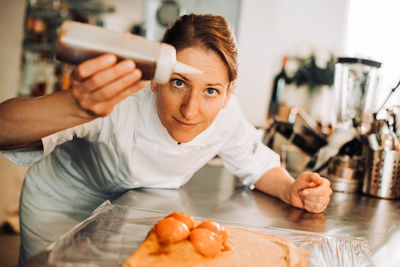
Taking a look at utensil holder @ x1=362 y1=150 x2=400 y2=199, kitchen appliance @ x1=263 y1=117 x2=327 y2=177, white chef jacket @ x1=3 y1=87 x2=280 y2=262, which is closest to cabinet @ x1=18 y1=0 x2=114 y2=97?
white chef jacket @ x1=3 y1=87 x2=280 y2=262

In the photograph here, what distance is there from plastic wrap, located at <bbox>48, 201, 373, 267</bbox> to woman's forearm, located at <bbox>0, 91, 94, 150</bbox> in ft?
0.68

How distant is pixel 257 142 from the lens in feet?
4.43

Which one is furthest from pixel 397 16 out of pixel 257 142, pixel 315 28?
pixel 257 142

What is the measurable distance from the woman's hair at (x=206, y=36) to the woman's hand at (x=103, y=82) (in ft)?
1.10

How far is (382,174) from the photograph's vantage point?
1339 mm

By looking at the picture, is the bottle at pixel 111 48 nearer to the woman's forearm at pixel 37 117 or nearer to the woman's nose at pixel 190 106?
the woman's forearm at pixel 37 117

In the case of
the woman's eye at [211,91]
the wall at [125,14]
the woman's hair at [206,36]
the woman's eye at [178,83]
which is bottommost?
the woman's eye at [211,91]

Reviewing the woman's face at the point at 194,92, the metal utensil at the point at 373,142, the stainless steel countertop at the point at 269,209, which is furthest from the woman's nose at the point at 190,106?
the metal utensil at the point at 373,142

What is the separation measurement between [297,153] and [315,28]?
2.58 m

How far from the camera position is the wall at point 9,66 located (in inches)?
98.7

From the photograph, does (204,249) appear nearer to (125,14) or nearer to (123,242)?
(123,242)

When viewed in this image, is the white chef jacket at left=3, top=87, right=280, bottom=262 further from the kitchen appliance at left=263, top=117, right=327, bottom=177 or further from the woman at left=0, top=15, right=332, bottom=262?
the kitchen appliance at left=263, top=117, right=327, bottom=177

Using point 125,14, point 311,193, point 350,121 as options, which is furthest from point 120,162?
point 125,14

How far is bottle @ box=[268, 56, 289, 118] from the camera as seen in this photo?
132 inches
